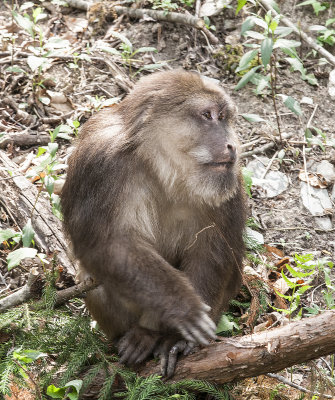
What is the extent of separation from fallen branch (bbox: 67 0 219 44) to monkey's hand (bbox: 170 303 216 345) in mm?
4277

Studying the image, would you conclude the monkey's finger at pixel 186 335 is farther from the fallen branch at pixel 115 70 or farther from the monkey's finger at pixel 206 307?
the fallen branch at pixel 115 70

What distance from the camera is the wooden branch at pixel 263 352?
12.3 ft

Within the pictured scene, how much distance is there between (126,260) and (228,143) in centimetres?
99

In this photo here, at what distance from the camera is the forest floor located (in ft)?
20.2

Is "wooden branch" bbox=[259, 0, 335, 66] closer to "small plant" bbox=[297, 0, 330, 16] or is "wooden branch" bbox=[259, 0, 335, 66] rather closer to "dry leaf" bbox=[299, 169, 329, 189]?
"small plant" bbox=[297, 0, 330, 16]

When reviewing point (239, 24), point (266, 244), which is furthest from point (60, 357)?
point (239, 24)

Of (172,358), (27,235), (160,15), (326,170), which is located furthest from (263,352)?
(160,15)

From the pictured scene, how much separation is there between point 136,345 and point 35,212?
1.71 metres

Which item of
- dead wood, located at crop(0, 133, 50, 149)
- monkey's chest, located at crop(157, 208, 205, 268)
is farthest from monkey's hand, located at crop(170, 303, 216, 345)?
dead wood, located at crop(0, 133, 50, 149)

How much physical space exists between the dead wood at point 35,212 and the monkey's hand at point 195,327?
1.49 m

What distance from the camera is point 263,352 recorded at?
3.85 meters

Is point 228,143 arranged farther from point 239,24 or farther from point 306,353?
point 239,24

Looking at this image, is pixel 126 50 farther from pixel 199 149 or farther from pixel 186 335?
pixel 186 335

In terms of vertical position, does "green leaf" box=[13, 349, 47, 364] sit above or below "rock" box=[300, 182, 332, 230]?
above
